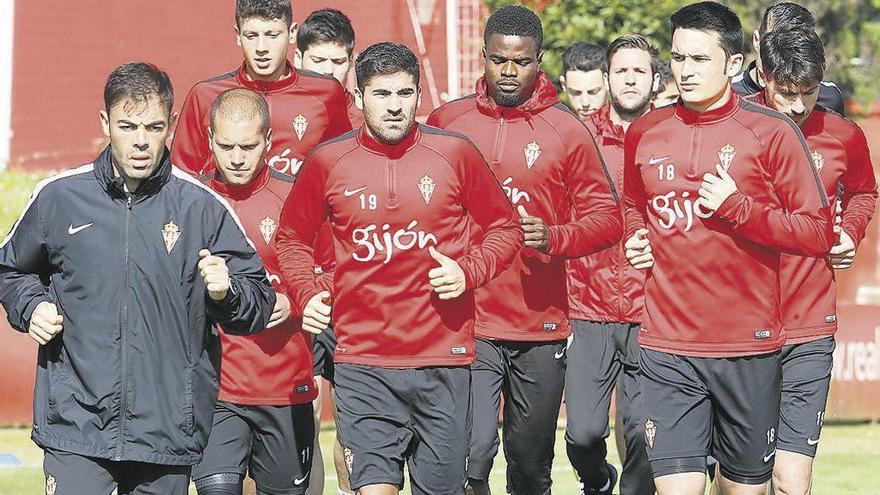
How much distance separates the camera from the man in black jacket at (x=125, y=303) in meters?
6.19

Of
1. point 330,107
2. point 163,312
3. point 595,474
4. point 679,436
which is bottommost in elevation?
point 595,474

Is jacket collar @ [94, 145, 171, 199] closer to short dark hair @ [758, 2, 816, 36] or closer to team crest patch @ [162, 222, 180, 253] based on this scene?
team crest patch @ [162, 222, 180, 253]

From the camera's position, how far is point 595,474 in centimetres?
961

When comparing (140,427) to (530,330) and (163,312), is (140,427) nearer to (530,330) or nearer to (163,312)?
(163,312)

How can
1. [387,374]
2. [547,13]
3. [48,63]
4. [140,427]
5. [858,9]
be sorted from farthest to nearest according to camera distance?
1. [858,9]
2. [48,63]
3. [547,13]
4. [387,374]
5. [140,427]

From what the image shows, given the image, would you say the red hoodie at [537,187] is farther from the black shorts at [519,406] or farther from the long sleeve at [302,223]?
the long sleeve at [302,223]

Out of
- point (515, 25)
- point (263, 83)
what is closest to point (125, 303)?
point (263, 83)

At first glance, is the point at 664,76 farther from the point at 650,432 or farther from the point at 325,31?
the point at 650,432

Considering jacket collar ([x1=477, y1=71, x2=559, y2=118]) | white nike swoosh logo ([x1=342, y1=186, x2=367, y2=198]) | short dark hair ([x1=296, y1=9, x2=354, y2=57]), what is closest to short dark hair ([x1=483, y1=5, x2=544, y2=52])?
jacket collar ([x1=477, y1=71, x2=559, y2=118])

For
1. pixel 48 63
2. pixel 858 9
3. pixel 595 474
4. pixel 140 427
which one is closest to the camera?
pixel 140 427

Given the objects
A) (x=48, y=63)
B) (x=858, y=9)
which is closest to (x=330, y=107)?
(x=48, y=63)

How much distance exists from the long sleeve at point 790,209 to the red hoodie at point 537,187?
1171mm

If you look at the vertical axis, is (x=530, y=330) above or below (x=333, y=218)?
below

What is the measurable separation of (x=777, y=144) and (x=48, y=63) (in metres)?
14.5
